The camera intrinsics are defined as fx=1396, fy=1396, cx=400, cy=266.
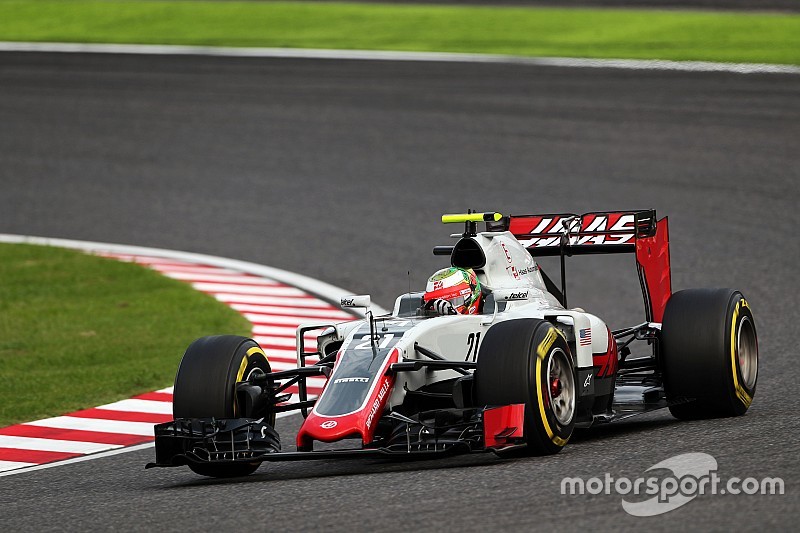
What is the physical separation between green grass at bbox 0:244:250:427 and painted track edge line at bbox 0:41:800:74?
37.6ft

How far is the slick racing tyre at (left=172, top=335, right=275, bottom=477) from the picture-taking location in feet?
27.8

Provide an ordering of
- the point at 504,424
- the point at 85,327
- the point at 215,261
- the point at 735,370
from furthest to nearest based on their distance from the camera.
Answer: the point at 215,261 < the point at 85,327 < the point at 735,370 < the point at 504,424

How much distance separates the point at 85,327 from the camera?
14.5 metres

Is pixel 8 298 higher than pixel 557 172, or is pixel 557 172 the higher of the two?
pixel 557 172

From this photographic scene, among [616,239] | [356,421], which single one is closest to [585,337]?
[616,239]

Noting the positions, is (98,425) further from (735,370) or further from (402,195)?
(402,195)

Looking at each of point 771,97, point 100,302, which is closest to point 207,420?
point 100,302

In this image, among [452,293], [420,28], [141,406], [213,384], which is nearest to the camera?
[213,384]

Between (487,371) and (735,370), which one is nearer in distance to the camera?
(487,371)

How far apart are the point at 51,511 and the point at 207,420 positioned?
1.09 metres

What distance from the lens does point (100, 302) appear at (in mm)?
15719

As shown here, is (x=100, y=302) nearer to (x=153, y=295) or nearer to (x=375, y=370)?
(x=153, y=295)

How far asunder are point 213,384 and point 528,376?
1.96 meters

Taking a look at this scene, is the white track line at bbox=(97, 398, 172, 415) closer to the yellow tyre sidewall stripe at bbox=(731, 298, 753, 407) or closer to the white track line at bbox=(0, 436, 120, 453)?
the white track line at bbox=(0, 436, 120, 453)
